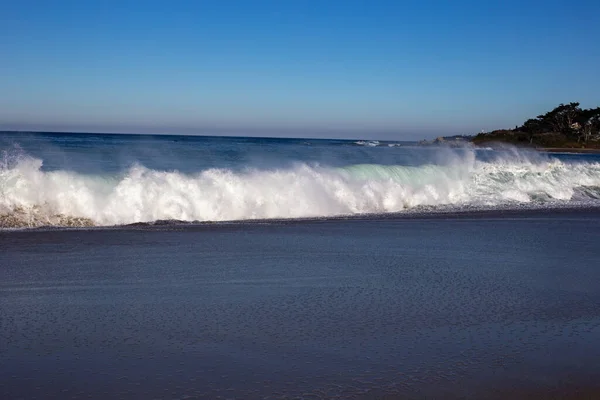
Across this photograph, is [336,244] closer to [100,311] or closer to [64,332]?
[100,311]

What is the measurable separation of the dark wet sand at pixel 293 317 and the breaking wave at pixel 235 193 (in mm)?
2498

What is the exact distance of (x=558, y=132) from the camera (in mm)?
100062

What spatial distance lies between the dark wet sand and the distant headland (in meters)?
83.8

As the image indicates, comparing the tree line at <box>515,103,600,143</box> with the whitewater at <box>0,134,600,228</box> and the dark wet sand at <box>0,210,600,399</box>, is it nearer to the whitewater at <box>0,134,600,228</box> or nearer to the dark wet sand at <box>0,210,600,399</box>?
the whitewater at <box>0,134,600,228</box>

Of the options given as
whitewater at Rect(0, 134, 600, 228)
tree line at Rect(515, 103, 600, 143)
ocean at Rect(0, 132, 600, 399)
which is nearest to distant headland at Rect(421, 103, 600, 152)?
tree line at Rect(515, 103, 600, 143)

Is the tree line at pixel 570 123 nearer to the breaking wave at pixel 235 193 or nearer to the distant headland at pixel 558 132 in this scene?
the distant headland at pixel 558 132

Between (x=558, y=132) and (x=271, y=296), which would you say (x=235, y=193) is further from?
(x=558, y=132)

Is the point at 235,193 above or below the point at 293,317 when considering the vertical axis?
above

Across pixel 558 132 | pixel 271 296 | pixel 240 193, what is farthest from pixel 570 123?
pixel 271 296

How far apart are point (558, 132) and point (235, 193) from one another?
3737 inches

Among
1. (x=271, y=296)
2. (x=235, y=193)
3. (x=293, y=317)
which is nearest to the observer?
(x=293, y=317)

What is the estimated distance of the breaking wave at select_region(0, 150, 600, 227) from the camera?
13.1m

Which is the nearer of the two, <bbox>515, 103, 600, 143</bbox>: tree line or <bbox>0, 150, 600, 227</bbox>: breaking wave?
<bbox>0, 150, 600, 227</bbox>: breaking wave

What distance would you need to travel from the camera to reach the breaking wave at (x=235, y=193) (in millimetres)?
13117
